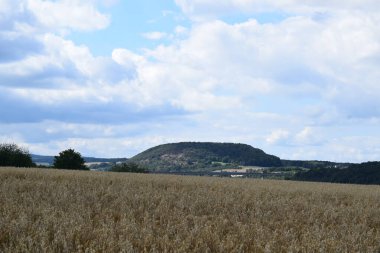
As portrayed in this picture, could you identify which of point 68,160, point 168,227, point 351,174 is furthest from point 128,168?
point 168,227

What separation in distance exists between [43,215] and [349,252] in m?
5.39

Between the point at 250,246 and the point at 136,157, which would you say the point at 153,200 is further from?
the point at 136,157

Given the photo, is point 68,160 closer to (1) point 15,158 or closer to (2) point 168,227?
(1) point 15,158

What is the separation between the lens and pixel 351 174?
104938 mm

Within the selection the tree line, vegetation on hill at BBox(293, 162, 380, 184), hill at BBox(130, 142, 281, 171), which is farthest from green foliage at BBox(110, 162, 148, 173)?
hill at BBox(130, 142, 281, 171)

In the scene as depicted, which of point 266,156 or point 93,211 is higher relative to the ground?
point 266,156

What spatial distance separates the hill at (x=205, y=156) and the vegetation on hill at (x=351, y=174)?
50.0m

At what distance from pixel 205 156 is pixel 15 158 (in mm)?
105966

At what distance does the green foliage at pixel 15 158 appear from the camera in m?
68.1

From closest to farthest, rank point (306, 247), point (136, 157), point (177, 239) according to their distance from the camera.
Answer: point (177, 239)
point (306, 247)
point (136, 157)

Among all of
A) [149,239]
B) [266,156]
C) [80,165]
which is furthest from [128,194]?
[266,156]

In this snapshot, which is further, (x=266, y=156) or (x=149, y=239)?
(x=266, y=156)

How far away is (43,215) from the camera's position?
9.25 metres

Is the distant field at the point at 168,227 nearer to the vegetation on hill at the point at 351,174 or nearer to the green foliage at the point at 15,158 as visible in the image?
the green foliage at the point at 15,158
